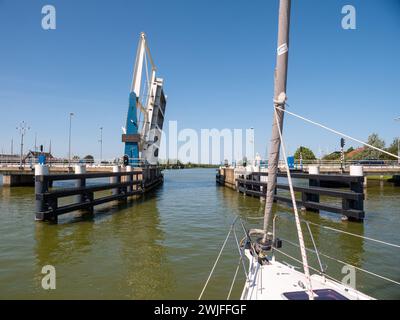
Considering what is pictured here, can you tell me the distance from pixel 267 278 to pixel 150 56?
37685 millimetres

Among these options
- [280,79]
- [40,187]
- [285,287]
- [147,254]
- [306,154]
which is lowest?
[147,254]

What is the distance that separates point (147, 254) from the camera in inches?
324

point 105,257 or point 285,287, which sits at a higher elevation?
point 285,287

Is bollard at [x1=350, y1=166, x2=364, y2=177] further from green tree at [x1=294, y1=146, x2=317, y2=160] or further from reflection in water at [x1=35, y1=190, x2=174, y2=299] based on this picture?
green tree at [x1=294, y1=146, x2=317, y2=160]

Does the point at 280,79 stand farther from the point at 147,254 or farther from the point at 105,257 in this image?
the point at 105,257

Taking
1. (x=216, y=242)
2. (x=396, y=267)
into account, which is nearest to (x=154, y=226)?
(x=216, y=242)

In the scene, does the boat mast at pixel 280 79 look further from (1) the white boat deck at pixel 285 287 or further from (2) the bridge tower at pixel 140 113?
(2) the bridge tower at pixel 140 113

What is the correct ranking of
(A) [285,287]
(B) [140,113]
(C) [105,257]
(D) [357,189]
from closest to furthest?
(A) [285,287]
(C) [105,257]
(D) [357,189]
(B) [140,113]

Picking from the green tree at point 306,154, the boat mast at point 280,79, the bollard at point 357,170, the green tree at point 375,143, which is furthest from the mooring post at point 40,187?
the green tree at point 306,154

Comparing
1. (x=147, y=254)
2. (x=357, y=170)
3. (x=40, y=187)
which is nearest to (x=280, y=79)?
(x=147, y=254)

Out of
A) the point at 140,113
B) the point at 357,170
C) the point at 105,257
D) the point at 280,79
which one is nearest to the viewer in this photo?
the point at 280,79

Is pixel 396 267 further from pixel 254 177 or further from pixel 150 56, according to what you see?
pixel 150 56

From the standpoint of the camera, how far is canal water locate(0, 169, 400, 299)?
19.1 ft

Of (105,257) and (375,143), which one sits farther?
(375,143)
